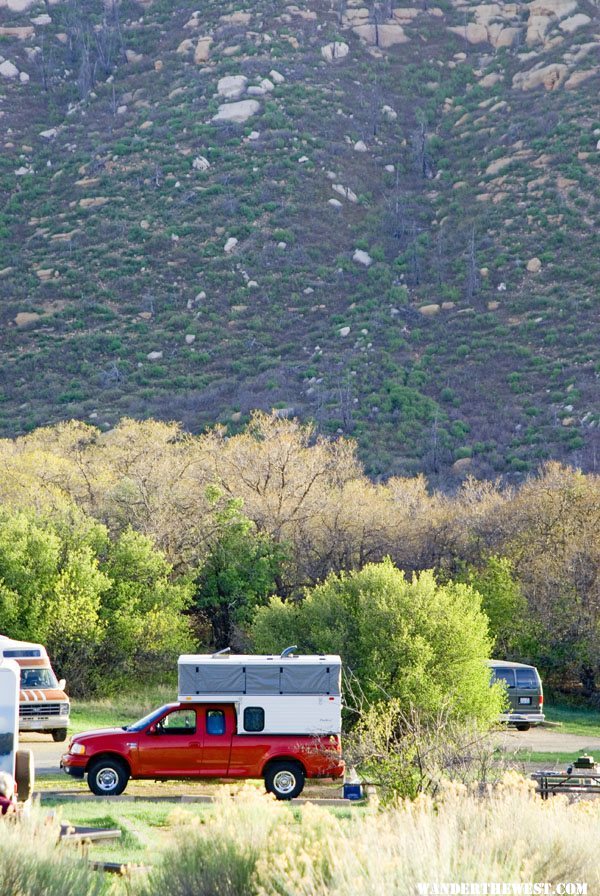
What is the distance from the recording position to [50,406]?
58281 mm

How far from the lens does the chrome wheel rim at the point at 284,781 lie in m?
17.7

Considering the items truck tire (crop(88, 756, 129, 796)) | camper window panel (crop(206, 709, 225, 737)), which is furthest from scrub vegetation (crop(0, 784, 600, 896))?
camper window panel (crop(206, 709, 225, 737))

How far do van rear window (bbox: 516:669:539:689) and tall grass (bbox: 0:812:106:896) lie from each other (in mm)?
21585

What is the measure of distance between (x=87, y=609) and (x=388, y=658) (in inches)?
435

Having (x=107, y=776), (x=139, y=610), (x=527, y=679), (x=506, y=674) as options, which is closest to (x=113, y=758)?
(x=107, y=776)

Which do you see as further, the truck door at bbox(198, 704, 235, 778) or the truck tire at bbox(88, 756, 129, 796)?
the truck door at bbox(198, 704, 235, 778)

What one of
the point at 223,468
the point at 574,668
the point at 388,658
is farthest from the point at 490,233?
the point at 388,658

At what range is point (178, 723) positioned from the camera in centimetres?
1808

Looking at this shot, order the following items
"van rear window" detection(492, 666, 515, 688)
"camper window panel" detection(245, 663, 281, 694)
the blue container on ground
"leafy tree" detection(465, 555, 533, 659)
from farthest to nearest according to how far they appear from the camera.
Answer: "leafy tree" detection(465, 555, 533, 659)
"van rear window" detection(492, 666, 515, 688)
"camper window panel" detection(245, 663, 281, 694)
the blue container on ground

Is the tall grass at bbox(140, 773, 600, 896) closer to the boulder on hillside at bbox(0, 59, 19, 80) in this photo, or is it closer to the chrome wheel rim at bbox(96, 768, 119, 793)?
the chrome wheel rim at bbox(96, 768, 119, 793)

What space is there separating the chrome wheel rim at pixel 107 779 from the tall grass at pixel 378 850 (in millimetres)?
8335

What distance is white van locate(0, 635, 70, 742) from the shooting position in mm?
24172

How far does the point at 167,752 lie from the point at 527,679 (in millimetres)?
14068

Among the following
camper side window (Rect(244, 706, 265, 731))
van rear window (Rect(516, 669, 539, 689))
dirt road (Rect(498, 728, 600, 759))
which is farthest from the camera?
van rear window (Rect(516, 669, 539, 689))
